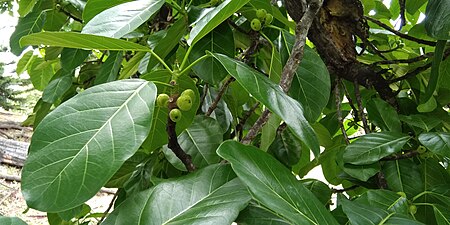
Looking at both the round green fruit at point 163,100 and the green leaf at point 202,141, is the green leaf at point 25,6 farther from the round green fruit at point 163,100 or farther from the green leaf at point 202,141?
the round green fruit at point 163,100

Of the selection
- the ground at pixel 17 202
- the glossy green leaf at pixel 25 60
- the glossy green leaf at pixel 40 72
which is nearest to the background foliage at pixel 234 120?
the glossy green leaf at pixel 40 72

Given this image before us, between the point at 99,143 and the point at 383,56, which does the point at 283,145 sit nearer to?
the point at 383,56

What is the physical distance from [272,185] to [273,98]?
101mm

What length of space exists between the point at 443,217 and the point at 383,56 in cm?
46

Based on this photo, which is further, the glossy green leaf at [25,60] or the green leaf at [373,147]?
the glossy green leaf at [25,60]

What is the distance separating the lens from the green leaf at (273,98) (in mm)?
481

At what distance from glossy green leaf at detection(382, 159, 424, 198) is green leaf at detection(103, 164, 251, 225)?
1.07 ft

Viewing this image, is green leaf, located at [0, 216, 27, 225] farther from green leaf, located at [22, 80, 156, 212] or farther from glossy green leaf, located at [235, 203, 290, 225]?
glossy green leaf, located at [235, 203, 290, 225]

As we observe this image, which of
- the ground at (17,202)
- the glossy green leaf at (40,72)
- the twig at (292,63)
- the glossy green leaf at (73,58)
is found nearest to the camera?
the twig at (292,63)

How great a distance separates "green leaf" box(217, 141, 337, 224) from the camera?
16.0 inches

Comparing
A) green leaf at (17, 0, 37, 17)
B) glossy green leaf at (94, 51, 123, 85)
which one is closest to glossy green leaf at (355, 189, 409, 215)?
glossy green leaf at (94, 51, 123, 85)

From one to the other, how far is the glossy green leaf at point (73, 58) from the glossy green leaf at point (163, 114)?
0.37 m

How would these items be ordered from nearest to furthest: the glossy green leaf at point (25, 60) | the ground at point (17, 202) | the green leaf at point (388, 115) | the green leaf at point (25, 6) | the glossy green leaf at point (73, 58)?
1. the green leaf at point (388, 115)
2. the glossy green leaf at point (73, 58)
3. the green leaf at point (25, 6)
4. the glossy green leaf at point (25, 60)
5. the ground at point (17, 202)

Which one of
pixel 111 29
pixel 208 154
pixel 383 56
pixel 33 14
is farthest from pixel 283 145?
pixel 33 14
